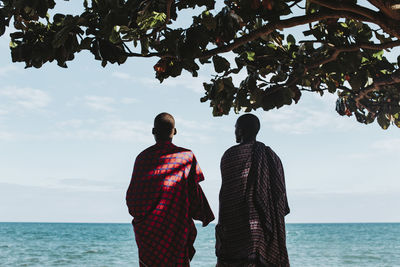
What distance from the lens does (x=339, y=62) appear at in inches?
181

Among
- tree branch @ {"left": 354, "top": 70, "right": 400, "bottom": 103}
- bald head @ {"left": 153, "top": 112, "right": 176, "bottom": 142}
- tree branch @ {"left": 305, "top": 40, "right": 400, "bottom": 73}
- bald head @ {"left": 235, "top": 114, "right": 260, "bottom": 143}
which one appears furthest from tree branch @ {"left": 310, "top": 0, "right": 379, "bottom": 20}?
tree branch @ {"left": 354, "top": 70, "right": 400, "bottom": 103}

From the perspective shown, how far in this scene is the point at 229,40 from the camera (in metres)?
3.92

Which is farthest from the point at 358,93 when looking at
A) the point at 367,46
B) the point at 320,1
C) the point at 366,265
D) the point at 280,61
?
the point at 366,265

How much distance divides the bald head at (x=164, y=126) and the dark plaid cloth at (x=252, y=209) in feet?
1.79

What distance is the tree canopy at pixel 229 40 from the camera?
339 centimetres

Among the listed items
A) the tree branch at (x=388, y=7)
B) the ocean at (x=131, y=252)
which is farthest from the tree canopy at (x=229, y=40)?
the ocean at (x=131, y=252)

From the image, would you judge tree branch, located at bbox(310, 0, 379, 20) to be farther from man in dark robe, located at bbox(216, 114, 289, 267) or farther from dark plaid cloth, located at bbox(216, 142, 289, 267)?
dark plaid cloth, located at bbox(216, 142, 289, 267)

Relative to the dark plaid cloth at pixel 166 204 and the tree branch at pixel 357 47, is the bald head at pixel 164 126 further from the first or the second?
the tree branch at pixel 357 47

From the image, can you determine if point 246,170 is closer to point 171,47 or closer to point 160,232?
point 160,232

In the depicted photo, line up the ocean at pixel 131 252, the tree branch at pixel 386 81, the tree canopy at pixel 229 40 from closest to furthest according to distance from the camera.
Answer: the tree canopy at pixel 229 40 < the tree branch at pixel 386 81 < the ocean at pixel 131 252

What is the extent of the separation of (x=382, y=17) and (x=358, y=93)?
3112 millimetres

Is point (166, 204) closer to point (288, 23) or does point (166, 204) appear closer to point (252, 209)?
point (252, 209)

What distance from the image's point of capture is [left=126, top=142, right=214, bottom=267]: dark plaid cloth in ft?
13.1

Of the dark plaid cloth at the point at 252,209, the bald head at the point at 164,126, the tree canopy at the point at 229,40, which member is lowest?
the dark plaid cloth at the point at 252,209
